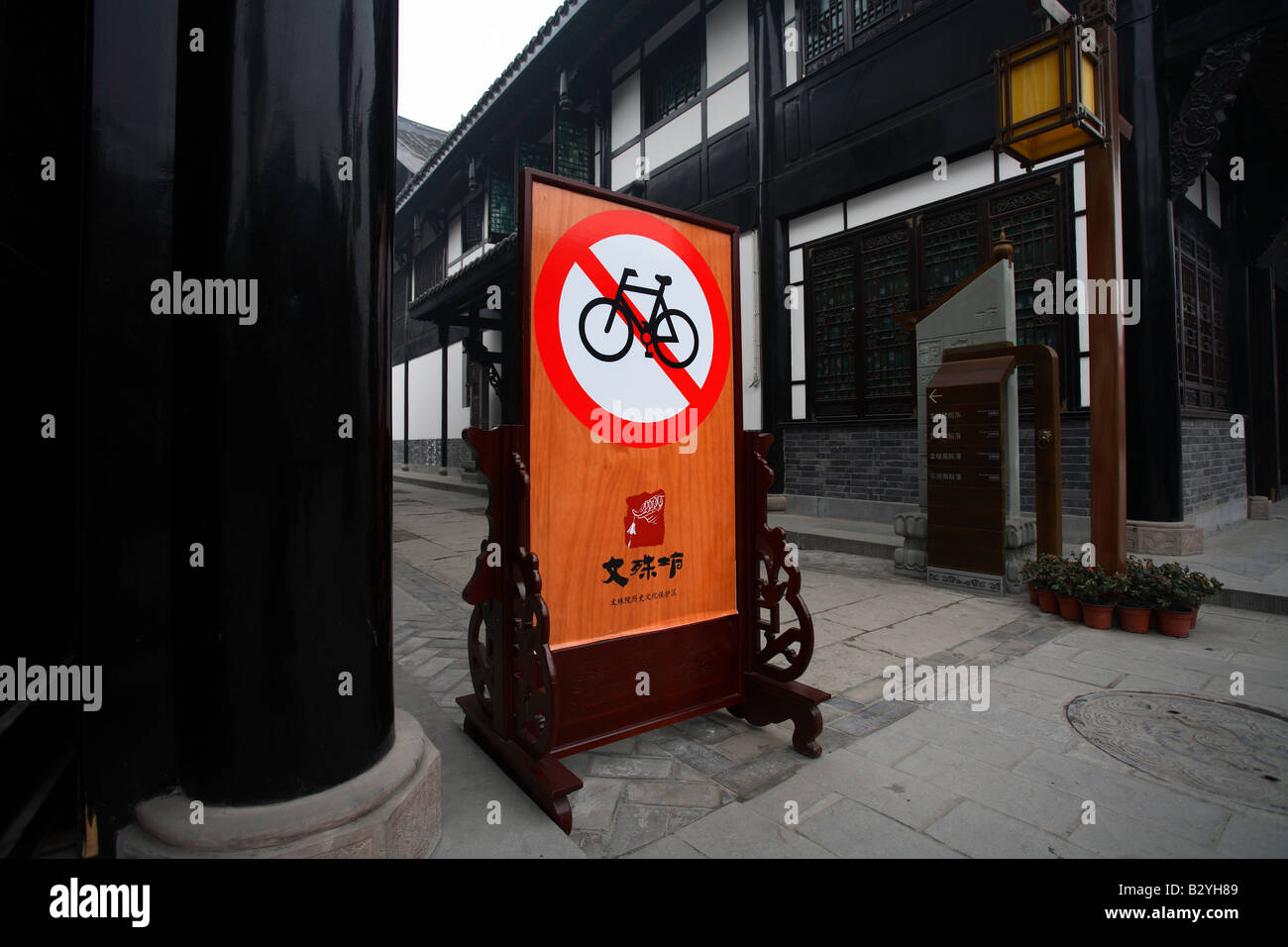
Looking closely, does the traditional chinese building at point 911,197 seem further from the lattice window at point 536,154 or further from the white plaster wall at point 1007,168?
the lattice window at point 536,154

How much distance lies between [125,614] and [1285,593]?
262 inches

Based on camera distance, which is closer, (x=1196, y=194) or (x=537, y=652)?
(x=537, y=652)

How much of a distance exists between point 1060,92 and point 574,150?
32.9 feet

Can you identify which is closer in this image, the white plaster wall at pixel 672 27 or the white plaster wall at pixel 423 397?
the white plaster wall at pixel 672 27

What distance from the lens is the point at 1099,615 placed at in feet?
14.0

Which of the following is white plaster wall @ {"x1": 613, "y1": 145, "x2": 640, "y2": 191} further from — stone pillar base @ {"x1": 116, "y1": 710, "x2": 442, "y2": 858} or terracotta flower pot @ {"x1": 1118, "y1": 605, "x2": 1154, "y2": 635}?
stone pillar base @ {"x1": 116, "y1": 710, "x2": 442, "y2": 858}

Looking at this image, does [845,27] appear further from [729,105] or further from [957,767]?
[957,767]

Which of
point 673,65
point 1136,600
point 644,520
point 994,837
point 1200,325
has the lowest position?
point 994,837

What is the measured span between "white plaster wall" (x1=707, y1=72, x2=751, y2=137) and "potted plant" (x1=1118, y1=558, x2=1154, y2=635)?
338 inches

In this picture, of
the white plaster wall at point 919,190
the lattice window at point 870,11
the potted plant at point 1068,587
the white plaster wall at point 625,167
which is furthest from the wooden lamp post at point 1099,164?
the white plaster wall at point 625,167

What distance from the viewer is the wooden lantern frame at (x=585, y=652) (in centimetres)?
215

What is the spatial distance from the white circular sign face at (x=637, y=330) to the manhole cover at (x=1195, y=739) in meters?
2.28

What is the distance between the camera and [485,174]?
15789 mm

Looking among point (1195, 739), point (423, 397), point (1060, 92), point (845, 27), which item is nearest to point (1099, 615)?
point (1195, 739)
